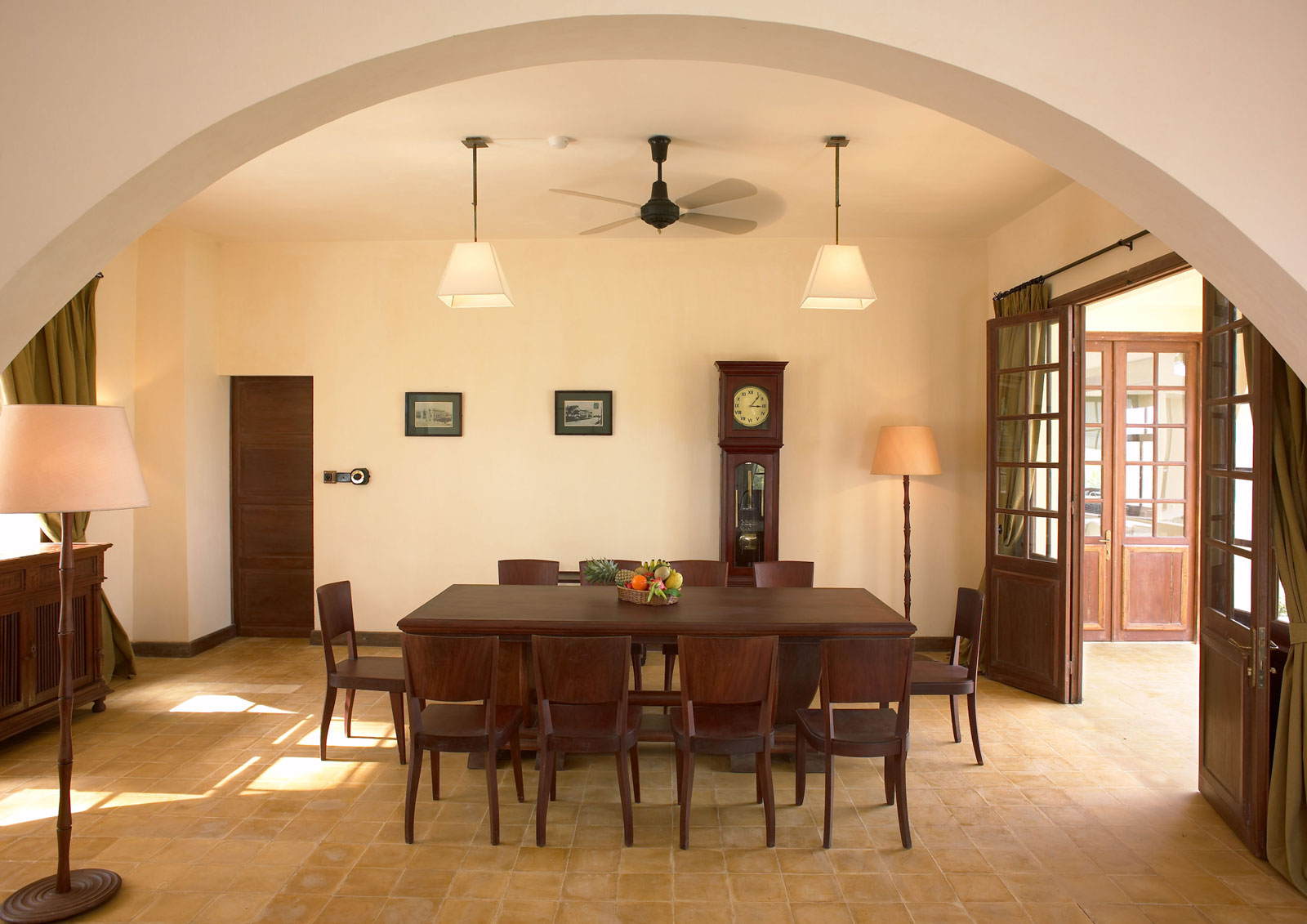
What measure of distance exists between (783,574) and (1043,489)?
1.78 metres

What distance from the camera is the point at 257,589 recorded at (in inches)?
251

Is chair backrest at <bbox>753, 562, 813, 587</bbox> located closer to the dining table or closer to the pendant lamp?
the dining table

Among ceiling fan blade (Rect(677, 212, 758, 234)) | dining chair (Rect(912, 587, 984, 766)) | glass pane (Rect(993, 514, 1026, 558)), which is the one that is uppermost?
ceiling fan blade (Rect(677, 212, 758, 234))

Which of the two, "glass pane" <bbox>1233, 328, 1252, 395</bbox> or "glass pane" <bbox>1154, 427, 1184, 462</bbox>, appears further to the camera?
"glass pane" <bbox>1154, 427, 1184, 462</bbox>

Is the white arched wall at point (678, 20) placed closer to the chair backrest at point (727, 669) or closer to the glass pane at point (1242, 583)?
the glass pane at point (1242, 583)

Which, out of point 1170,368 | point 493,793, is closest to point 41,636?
point 493,793

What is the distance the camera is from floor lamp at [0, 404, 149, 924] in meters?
2.52

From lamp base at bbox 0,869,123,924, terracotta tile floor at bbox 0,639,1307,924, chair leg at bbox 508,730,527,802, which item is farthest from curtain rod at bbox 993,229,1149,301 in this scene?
lamp base at bbox 0,869,123,924

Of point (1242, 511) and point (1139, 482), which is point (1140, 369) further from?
point (1242, 511)

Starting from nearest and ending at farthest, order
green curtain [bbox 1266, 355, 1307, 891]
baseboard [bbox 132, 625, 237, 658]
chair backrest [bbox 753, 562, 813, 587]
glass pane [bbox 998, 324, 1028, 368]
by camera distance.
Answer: green curtain [bbox 1266, 355, 1307, 891]
chair backrest [bbox 753, 562, 813, 587]
glass pane [bbox 998, 324, 1028, 368]
baseboard [bbox 132, 625, 237, 658]

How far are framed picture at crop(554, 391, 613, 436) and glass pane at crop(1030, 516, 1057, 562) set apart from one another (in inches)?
119

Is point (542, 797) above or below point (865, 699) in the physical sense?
below

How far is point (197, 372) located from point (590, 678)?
4.59 metres

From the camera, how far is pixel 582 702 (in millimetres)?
3004
